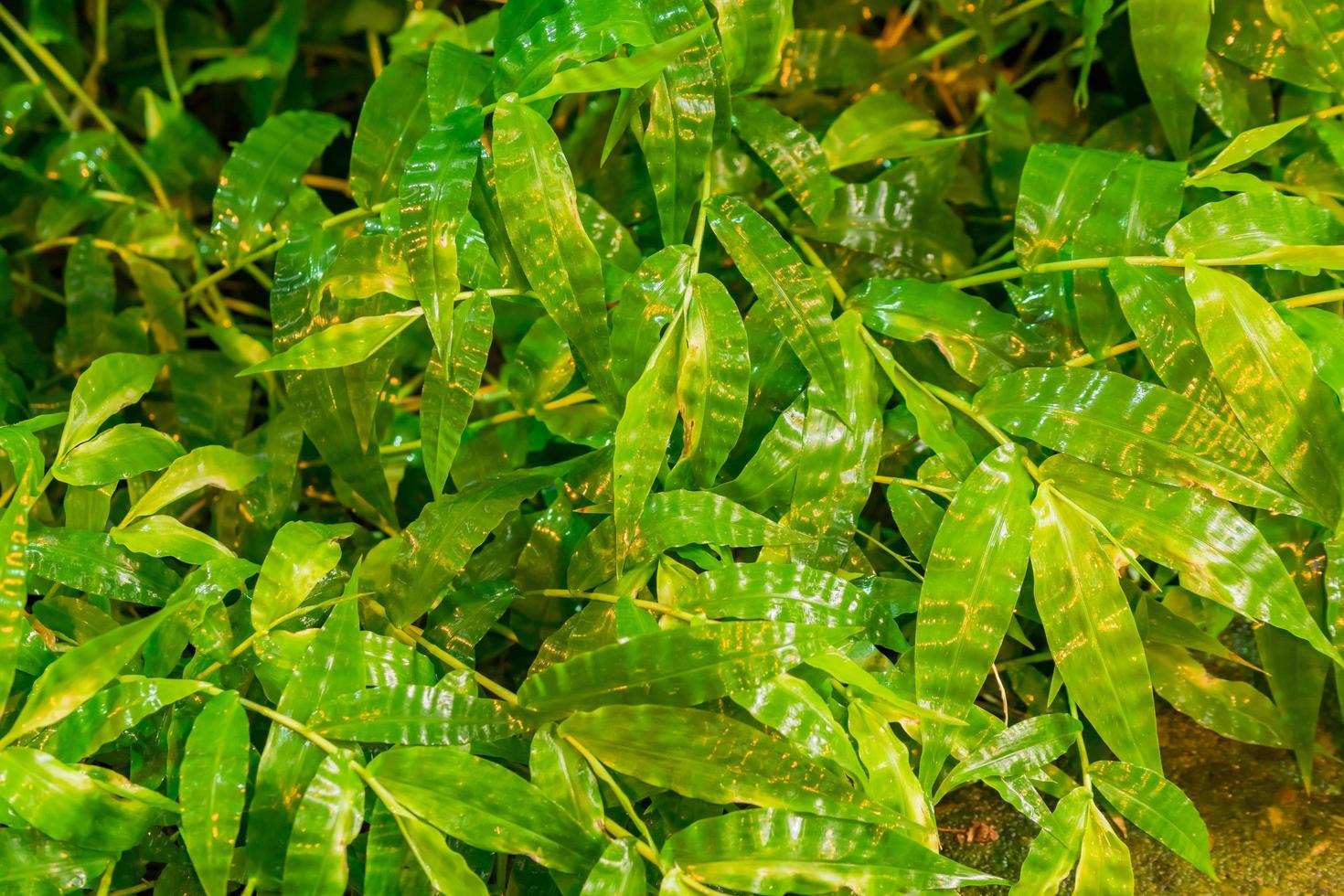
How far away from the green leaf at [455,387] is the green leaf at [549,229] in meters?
0.06

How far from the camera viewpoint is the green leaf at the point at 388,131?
0.93 meters

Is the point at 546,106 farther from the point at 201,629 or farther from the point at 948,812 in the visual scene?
the point at 948,812

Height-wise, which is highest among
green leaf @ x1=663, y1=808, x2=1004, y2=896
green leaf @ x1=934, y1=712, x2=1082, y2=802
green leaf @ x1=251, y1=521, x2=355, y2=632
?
green leaf @ x1=251, y1=521, x2=355, y2=632

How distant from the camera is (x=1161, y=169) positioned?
34.9 inches

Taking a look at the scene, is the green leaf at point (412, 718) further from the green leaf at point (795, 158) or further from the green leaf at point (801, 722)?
the green leaf at point (795, 158)

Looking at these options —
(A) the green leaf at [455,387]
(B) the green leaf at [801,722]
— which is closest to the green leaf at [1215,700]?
(B) the green leaf at [801,722]

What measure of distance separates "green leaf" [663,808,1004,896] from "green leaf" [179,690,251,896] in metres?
0.28

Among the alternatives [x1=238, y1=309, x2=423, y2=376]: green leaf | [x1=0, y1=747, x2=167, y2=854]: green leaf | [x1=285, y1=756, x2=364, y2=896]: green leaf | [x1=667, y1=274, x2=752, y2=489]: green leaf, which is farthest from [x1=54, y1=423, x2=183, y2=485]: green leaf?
[x1=667, y1=274, x2=752, y2=489]: green leaf

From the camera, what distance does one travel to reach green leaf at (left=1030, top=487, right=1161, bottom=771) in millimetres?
738

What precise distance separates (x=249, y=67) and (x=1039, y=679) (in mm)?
1182

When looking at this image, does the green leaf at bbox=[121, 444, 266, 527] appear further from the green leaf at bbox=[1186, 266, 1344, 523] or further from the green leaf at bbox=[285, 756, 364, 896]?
the green leaf at bbox=[1186, 266, 1344, 523]

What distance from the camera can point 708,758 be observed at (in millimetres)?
688

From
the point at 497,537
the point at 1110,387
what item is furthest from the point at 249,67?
the point at 1110,387

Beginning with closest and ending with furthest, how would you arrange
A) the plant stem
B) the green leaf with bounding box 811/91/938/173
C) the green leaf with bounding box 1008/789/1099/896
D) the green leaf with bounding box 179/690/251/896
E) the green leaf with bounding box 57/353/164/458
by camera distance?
the green leaf with bounding box 179/690/251/896 < the green leaf with bounding box 1008/789/1099/896 < the green leaf with bounding box 57/353/164/458 < the green leaf with bounding box 811/91/938/173 < the plant stem
